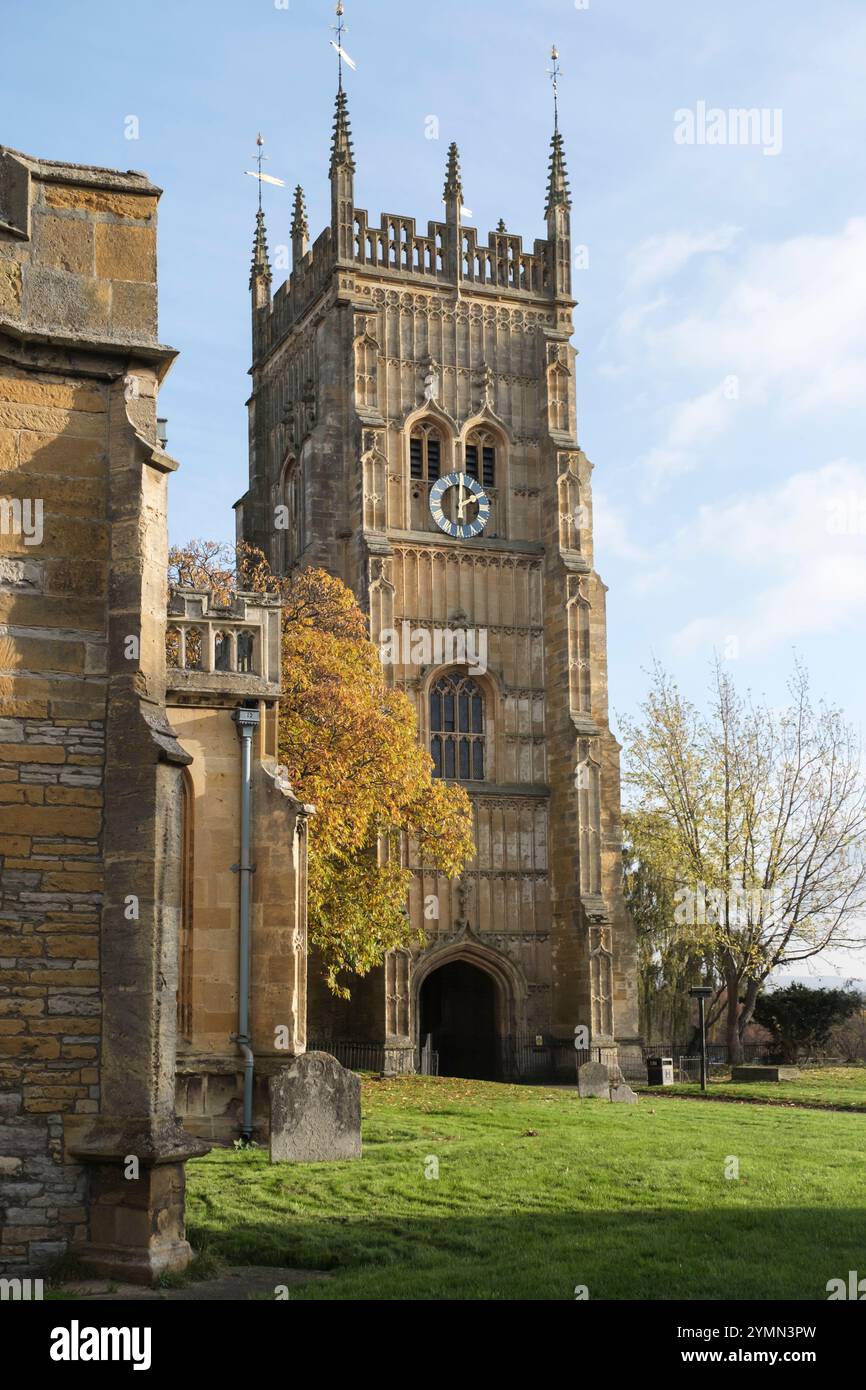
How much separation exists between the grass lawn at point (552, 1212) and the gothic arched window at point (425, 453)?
24.5 m

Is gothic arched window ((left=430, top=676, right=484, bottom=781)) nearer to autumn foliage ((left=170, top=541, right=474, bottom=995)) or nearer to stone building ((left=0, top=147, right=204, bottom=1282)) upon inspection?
autumn foliage ((left=170, top=541, right=474, bottom=995))

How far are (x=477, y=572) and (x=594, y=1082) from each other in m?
17.6

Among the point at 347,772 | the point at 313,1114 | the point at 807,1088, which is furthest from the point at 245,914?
the point at 807,1088

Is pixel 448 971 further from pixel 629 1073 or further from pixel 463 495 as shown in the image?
pixel 463 495

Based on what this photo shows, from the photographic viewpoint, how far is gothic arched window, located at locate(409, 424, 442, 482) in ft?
139

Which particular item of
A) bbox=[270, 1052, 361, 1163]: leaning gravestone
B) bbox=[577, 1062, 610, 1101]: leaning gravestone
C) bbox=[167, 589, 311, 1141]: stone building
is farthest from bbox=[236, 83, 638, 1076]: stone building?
bbox=[270, 1052, 361, 1163]: leaning gravestone

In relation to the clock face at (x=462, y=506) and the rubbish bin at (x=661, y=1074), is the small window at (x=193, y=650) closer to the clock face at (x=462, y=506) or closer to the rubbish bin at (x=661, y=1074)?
the rubbish bin at (x=661, y=1074)

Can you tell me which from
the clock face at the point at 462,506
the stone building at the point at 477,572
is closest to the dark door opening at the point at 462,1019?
the stone building at the point at 477,572

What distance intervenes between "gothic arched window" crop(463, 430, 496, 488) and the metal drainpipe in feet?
80.1

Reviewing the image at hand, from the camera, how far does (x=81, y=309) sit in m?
12.5

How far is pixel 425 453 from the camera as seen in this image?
42.5 meters

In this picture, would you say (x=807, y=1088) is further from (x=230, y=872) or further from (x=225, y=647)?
(x=225, y=647)

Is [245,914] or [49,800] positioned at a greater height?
[49,800]
